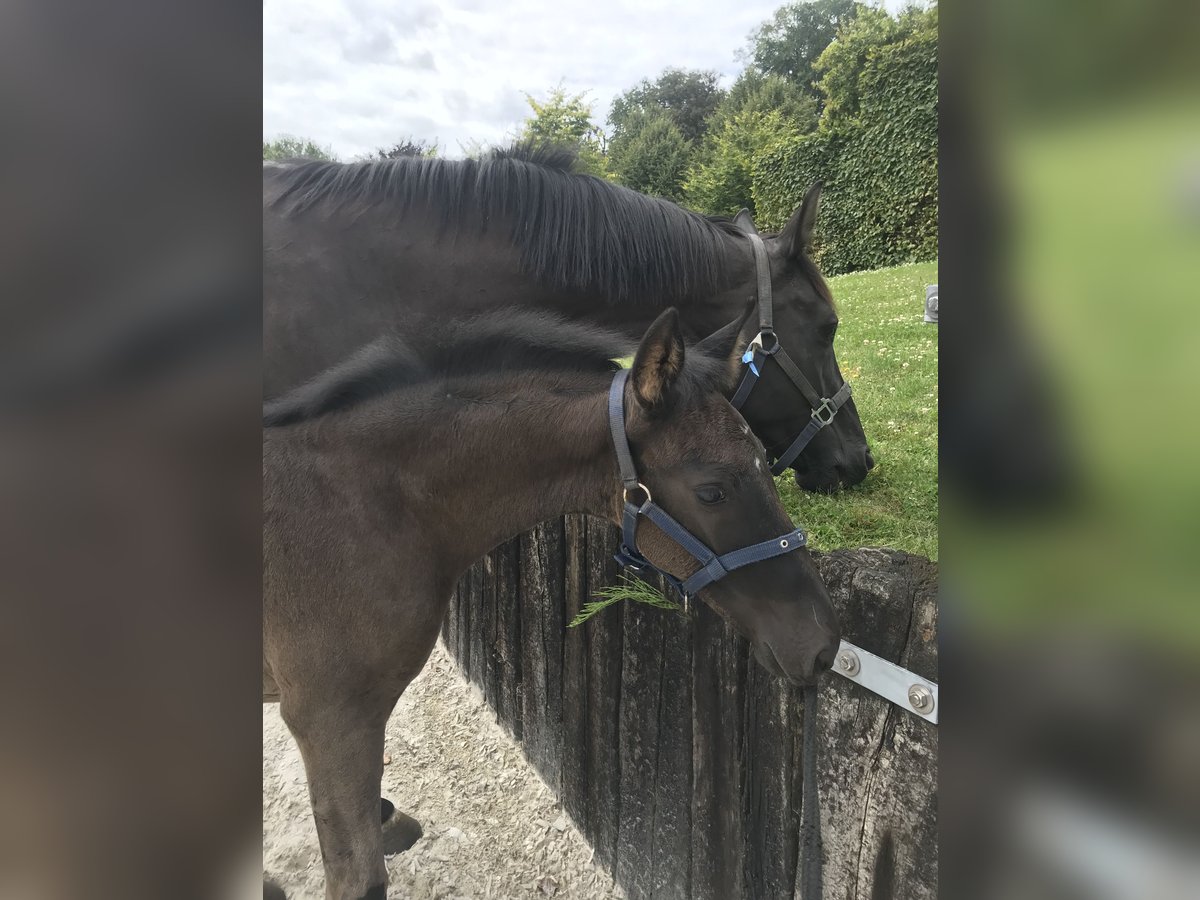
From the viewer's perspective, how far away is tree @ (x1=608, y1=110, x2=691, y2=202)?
60.5ft

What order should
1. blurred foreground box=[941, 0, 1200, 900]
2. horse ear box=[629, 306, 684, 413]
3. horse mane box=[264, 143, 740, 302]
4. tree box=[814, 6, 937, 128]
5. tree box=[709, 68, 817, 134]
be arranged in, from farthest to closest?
tree box=[709, 68, 817, 134] → tree box=[814, 6, 937, 128] → horse mane box=[264, 143, 740, 302] → horse ear box=[629, 306, 684, 413] → blurred foreground box=[941, 0, 1200, 900]

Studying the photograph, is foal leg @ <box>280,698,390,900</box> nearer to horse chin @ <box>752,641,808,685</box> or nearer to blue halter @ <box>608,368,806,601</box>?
blue halter @ <box>608,368,806,601</box>

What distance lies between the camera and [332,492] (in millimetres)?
1991

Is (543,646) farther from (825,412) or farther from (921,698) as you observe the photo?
(921,698)

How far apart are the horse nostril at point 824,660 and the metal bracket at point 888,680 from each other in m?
0.07

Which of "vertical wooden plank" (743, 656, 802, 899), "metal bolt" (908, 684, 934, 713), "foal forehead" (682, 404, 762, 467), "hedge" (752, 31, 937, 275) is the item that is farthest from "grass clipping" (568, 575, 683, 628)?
"hedge" (752, 31, 937, 275)

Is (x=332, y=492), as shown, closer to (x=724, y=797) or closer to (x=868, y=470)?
(x=724, y=797)

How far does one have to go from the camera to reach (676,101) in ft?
74.5

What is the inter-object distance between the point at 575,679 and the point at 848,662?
1591 millimetres

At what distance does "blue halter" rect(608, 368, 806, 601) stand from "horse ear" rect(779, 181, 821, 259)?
5.56ft

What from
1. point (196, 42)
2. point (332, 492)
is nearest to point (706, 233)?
point (332, 492)

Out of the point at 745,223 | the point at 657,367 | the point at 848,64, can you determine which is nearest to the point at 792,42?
the point at 848,64

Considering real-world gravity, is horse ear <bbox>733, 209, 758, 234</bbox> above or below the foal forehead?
above

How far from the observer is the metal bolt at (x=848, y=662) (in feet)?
5.80
